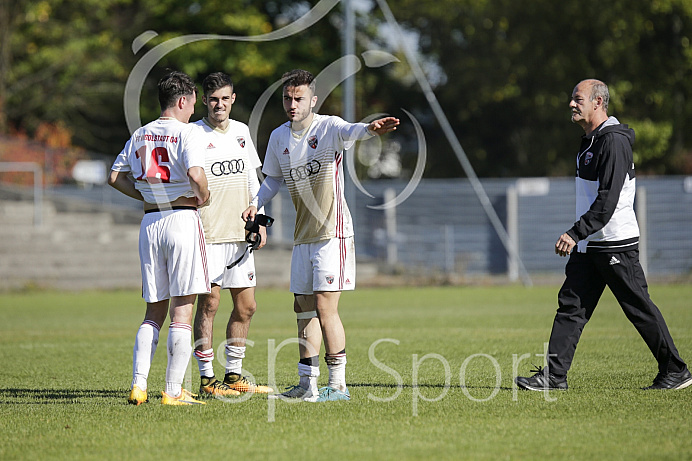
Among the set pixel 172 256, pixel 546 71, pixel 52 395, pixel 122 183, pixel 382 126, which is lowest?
pixel 52 395

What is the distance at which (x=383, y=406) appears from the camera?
6.68 meters

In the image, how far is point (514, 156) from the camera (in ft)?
132

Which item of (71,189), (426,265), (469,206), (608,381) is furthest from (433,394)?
(71,189)

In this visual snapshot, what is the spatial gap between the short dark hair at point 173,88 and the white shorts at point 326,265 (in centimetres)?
154

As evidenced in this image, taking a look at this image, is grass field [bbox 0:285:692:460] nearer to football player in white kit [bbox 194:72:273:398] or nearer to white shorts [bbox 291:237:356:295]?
football player in white kit [bbox 194:72:273:398]

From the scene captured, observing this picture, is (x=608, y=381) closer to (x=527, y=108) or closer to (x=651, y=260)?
(x=651, y=260)

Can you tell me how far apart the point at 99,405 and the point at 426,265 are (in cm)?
2115

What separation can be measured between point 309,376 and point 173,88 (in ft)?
8.36

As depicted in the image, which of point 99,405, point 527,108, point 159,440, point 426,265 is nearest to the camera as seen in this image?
point 159,440

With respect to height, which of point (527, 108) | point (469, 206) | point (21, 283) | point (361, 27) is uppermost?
point (361, 27)

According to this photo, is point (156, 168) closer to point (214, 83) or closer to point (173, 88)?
point (173, 88)

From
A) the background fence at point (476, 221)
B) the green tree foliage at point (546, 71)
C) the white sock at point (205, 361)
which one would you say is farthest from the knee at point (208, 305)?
the green tree foliage at point (546, 71)

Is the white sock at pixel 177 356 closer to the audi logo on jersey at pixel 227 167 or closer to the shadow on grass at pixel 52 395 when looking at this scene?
the shadow on grass at pixel 52 395

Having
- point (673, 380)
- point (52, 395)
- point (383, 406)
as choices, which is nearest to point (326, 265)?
point (383, 406)
